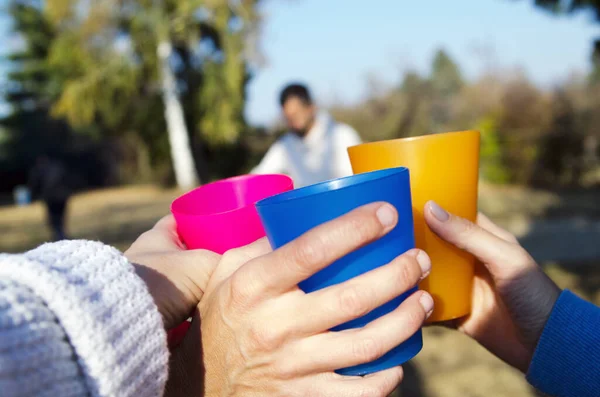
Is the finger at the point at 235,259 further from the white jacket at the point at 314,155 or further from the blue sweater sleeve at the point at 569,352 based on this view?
the white jacket at the point at 314,155

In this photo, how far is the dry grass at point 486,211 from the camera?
2699 mm

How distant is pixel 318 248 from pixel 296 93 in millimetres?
3350

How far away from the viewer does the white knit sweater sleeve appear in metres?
0.56

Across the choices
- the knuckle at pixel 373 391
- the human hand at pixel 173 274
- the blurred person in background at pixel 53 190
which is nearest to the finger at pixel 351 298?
the knuckle at pixel 373 391

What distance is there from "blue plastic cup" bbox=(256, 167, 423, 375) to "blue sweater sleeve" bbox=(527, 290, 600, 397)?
51 centimetres

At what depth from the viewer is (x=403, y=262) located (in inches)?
27.0

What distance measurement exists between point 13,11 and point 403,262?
2502cm

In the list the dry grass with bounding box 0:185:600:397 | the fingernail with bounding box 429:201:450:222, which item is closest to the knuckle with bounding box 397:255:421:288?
the fingernail with bounding box 429:201:450:222

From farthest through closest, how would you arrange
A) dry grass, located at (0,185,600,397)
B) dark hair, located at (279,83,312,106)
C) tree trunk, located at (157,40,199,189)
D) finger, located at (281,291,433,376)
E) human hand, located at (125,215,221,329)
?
1. tree trunk, located at (157,40,199,189)
2. dark hair, located at (279,83,312,106)
3. dry grass, located at (0,185,600,397)
4. human hand, located at (125,215,221,329)
5. finger, located at (281,291,433,376)

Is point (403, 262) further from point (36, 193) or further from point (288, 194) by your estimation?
point (36, 193)

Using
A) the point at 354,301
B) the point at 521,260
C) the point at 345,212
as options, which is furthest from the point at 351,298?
the point at 521,260

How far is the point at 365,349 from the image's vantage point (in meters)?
0.67

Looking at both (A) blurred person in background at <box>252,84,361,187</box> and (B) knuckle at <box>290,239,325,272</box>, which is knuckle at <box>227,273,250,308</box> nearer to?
(B) knuckle at <box>290,239,325,272</box>

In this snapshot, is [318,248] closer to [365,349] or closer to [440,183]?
[365,349]
